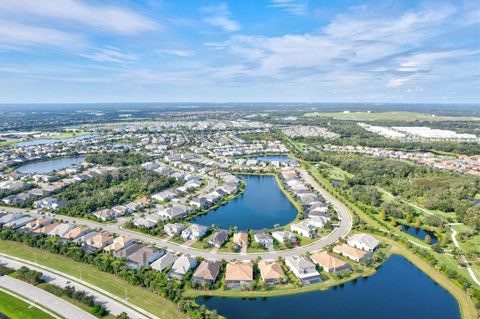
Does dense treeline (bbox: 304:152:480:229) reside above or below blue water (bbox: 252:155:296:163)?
above

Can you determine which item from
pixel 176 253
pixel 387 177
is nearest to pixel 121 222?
pixel 176 253

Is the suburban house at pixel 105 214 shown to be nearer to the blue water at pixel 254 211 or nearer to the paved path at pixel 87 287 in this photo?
the paved path at pixel 87 287

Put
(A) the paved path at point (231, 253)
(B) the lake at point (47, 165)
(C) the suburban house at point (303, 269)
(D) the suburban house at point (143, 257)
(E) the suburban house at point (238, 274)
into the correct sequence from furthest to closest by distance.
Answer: (B) the lake at point (47, 165)
(A) the paved path at point (231, 253)
(D) the suburban house at point (143, 257)
(C) the suburban house at point (303, 269)
(E) the suburban house at point (238, 274)

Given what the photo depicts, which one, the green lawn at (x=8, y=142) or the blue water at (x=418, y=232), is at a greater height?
the green lawn at (x=8, y=142)

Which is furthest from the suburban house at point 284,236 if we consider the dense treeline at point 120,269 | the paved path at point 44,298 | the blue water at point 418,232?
the paved path at point 44,298

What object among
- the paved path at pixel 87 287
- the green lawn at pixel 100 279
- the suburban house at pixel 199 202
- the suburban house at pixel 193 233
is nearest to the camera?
the paved path at pixel 87 287

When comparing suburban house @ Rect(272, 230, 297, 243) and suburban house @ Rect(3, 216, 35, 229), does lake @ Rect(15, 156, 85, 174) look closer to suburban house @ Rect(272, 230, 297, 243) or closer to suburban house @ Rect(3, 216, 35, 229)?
suburban house @ Rect(3, 216, 35, 229)

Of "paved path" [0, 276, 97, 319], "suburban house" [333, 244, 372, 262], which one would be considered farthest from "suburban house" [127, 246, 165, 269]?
"suburban house" [333, 244, 372, 262]

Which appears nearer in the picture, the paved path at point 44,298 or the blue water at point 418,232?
the paved path at point 44,298
